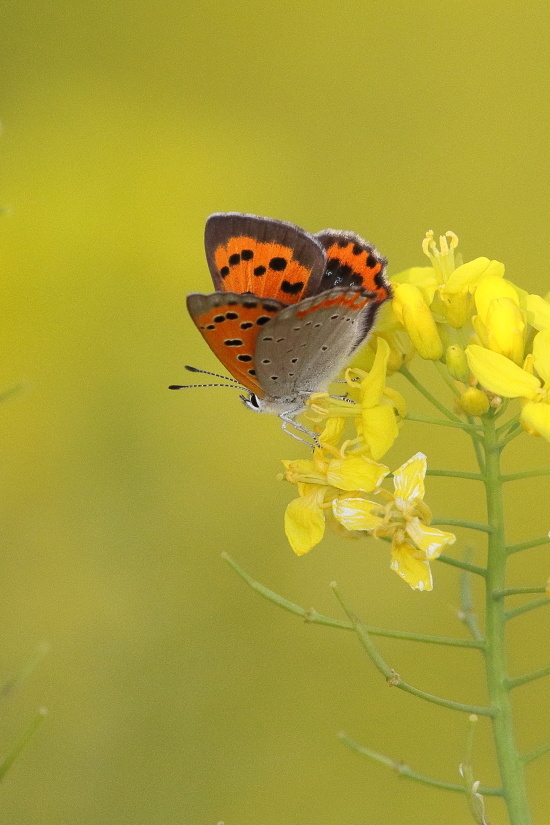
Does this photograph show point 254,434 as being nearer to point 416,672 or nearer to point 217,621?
point 217,621

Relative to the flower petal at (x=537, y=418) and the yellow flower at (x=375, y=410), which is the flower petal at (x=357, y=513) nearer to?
the yellow flower at (x=375, y=410)

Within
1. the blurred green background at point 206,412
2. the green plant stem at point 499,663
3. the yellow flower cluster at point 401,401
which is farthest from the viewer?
the blurred green background at point 206,412

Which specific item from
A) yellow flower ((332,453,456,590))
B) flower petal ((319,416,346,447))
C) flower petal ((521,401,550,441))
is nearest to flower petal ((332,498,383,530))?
yellow flower ((332,453,456,590))

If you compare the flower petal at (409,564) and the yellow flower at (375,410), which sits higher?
the yellow flower at (375,410)

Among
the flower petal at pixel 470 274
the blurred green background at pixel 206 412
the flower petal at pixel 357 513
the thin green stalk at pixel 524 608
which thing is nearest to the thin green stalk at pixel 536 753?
the thin green stalk at pixel 524 608

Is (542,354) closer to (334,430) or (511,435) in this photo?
(511,435)

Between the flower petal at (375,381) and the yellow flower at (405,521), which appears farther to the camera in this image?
the flower petal at (375,381)

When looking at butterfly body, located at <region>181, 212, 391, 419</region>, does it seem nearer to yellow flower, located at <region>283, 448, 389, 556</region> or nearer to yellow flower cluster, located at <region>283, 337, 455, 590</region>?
yellow flower cluster, located at <region>283, 337, 455, 590</region>
